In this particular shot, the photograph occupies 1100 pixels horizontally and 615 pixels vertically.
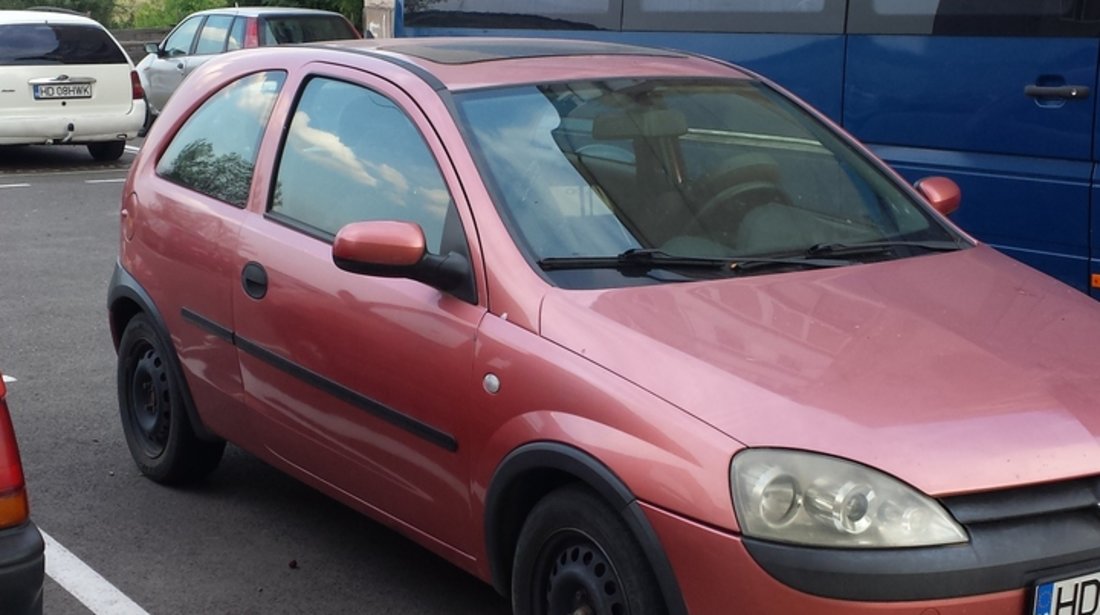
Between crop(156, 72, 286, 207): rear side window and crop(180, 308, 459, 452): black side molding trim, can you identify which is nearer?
crop(180, 308, 459, 452): black side molding trim

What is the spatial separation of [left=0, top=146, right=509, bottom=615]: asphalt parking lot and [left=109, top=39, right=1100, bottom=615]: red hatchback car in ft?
0.83

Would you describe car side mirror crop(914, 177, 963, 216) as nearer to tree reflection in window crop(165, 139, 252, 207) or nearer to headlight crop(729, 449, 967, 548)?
headlight crop(729, 449, 967, 548)

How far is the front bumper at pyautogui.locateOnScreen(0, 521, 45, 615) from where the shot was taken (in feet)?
10.8

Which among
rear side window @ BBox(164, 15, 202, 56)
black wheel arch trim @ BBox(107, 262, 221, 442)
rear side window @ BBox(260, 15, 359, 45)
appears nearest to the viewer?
black wheel arch trim @ BBox(107, 262, 221, 442)

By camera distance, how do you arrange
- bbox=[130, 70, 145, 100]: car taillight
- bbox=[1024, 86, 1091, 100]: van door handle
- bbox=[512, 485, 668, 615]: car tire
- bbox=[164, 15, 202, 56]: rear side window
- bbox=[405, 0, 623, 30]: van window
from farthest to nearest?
bbox=[164, 15, 202, 56]: rear side window, bbox=[130, 70, 145, 100]: car taillight, bbox=[405, 0, 623, 30]: van window, bbox=[1024, 86, 1091, 100]: van door handle, bbox=[512, 485, 668, 615]: car tire

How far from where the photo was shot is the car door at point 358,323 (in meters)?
4.07

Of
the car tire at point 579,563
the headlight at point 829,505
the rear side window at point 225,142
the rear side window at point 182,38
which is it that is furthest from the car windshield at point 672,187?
the rear side window at point 182,38

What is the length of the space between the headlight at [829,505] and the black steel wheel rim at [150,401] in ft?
9.55

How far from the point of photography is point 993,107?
6.38m

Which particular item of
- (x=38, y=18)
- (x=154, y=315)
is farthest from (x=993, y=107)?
(x=38, y=18)

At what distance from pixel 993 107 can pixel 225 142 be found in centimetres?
314

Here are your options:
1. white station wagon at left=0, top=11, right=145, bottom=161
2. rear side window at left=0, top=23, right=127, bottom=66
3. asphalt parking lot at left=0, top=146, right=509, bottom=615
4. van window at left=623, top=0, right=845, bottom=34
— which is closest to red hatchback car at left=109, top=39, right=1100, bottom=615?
asphalt parking lot at left=0, top=146, right=509, bottom=615

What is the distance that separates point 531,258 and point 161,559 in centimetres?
188

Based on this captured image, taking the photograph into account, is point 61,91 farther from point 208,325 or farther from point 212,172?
point 208,325
